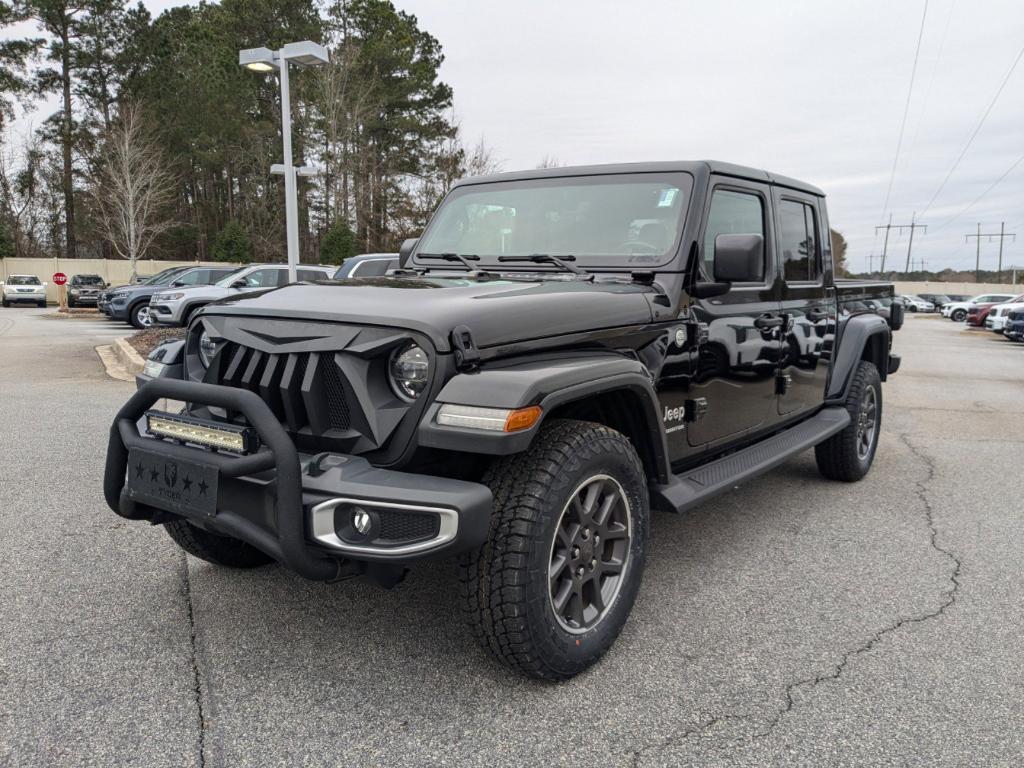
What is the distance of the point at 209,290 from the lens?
17.0 m

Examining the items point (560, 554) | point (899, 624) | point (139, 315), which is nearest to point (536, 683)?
point (560, 554)

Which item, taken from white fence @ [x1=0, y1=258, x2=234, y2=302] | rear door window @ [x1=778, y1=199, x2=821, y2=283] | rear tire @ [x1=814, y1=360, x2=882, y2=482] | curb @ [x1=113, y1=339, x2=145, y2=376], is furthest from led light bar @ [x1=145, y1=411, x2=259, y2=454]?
white fence @ [x1=0, y1=258, x2=234, y2=302]

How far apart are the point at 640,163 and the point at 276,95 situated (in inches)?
1727

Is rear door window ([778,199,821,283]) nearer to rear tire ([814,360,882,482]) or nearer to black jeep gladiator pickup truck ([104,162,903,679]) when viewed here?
black jeep gladiator pickup truck ([104,162,903,679])

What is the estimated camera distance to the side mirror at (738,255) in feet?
10.8

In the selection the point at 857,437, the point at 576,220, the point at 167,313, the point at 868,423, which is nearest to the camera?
the point at 576,220

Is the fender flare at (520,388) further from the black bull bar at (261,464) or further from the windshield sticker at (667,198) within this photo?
the windshield sticker at (667,198)

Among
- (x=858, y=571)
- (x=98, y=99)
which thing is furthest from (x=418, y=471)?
(x=98, y=99)

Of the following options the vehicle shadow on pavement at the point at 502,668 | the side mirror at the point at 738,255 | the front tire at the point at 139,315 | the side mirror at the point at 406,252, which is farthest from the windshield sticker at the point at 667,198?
the front tire at the point at 139,315

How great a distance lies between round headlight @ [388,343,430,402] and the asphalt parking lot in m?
1.03

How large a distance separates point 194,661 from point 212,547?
730 mm

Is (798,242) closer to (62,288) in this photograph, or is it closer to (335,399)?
(335,399)

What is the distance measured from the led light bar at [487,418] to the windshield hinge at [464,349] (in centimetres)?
15

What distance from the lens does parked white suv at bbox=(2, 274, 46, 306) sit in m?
31.2
